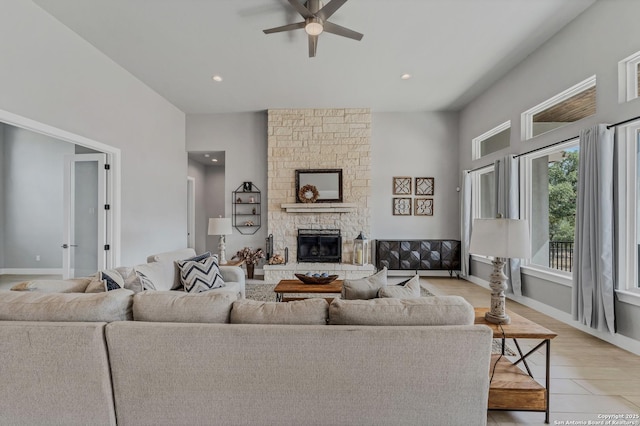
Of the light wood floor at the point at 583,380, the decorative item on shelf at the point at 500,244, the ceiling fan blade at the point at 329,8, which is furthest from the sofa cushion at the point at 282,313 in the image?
the ceiling fan blade at the point at 329,8

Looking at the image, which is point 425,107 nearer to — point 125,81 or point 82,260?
point 125,81

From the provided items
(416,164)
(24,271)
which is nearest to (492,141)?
(416,164)

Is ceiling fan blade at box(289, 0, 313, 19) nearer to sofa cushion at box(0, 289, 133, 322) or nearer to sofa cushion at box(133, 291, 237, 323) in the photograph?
sofa cushion at box(133, 291, 237, 323)

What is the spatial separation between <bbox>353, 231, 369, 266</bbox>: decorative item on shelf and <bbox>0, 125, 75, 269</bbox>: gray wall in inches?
223

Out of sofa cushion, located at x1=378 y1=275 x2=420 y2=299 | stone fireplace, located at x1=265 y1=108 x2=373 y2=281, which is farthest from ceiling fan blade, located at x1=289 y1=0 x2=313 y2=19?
stone fireplace, located at x1=265 y1=108 x2=373 y2=281

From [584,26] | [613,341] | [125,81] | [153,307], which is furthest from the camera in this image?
[125,81]

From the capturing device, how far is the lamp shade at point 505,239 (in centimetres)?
178

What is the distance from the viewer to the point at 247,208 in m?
5.99

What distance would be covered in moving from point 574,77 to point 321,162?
3.84 m

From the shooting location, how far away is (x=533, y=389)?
1.63 meters

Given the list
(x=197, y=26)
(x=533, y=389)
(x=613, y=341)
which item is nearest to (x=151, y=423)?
(x=533, y=389)

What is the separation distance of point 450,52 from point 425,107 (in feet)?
6.54

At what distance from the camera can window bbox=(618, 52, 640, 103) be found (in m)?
2.59

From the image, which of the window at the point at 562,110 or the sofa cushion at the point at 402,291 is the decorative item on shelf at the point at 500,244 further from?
the window at the point at 562,110
